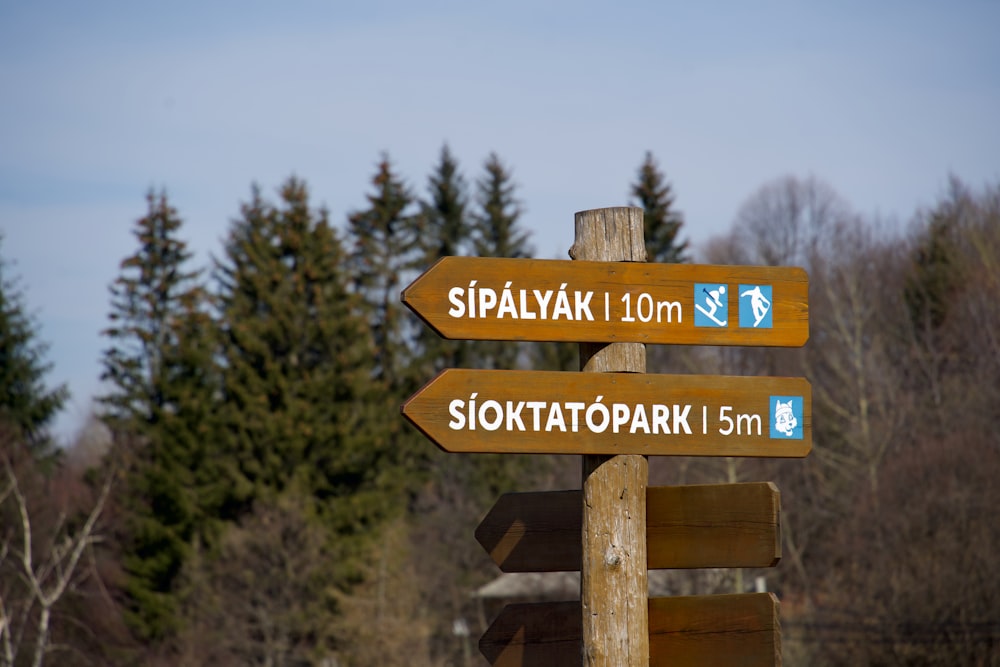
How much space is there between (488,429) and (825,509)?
38.9 metres

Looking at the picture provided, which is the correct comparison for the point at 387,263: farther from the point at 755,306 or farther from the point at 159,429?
the point at 755,306

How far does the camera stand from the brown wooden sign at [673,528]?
489 cm

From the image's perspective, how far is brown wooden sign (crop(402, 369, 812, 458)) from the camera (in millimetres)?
4898

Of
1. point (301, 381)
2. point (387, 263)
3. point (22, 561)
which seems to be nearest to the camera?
point (22, 561)

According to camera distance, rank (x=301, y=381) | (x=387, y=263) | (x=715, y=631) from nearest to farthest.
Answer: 1. (x=715, y=631)
2. (x=301, y=381)
3. (x=387, y=263)

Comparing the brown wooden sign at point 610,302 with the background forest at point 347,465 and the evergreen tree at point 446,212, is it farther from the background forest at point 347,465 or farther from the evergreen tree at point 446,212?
the evergreen tree at point 446,212

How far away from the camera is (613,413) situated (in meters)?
4.98

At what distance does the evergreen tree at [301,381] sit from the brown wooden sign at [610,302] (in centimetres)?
3537

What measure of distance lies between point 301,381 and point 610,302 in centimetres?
3741

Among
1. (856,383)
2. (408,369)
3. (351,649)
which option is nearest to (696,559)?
(351,649)

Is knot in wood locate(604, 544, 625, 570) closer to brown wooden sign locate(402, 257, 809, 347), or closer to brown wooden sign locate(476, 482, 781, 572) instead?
brown wooden sign locate(476, 482, 781, 572)

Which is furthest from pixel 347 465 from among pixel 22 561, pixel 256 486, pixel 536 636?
pixel 536 636

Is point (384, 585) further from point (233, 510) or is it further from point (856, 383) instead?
point (856, 383)

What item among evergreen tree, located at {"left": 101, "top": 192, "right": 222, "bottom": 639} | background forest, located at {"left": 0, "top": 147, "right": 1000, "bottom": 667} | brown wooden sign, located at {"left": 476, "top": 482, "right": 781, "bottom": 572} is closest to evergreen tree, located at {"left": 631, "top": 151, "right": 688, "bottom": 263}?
background forest, located at {"left": 0, "top": 147, "right": 1000, "bottom": 667}
